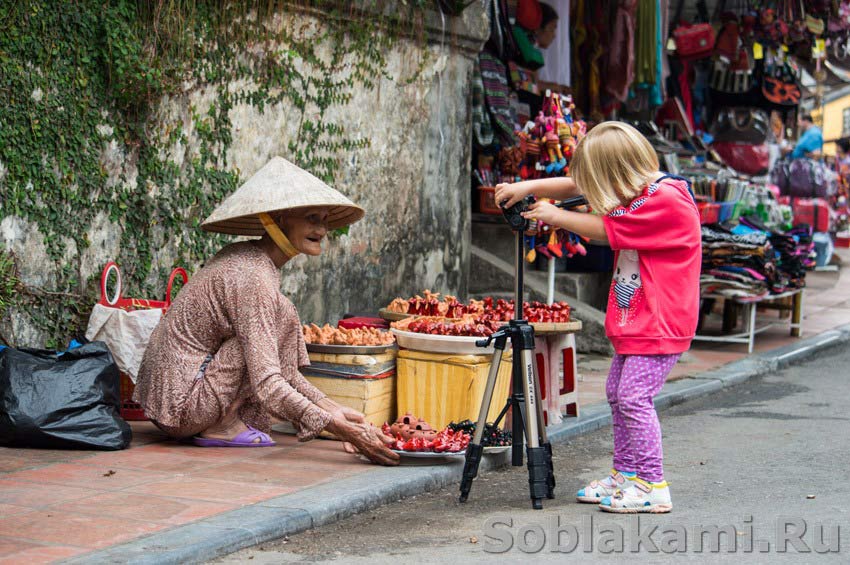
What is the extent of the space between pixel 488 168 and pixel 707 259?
2.38 metres

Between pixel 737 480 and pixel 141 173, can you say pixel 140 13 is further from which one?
pixel 737 480

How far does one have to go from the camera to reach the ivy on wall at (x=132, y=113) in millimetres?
6539

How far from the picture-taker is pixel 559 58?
12539 mm

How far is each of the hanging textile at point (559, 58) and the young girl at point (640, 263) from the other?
753 centimetres

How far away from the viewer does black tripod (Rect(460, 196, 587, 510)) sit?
514 cm

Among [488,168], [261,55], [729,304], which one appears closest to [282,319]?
[261,55]

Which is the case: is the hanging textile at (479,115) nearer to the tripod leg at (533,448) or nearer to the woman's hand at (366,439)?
the woman's hand at (366,439)

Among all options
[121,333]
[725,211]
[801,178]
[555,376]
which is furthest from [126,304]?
[801,178]

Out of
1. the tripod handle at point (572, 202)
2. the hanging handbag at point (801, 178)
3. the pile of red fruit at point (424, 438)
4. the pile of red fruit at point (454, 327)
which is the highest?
the hanging handbag at point (801, 178)

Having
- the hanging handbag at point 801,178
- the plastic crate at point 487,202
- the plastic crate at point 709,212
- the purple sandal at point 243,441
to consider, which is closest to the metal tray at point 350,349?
the purple sandal at point 243,441

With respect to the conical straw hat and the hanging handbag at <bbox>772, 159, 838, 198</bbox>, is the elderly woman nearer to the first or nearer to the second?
the conical straw hat

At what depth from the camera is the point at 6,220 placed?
643 cm

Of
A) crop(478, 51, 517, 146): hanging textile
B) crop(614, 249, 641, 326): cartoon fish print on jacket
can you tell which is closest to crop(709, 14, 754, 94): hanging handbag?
crop(478, 51, 517, 146): hanging textile

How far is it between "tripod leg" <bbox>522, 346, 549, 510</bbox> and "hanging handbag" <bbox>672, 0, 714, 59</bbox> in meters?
11.1
